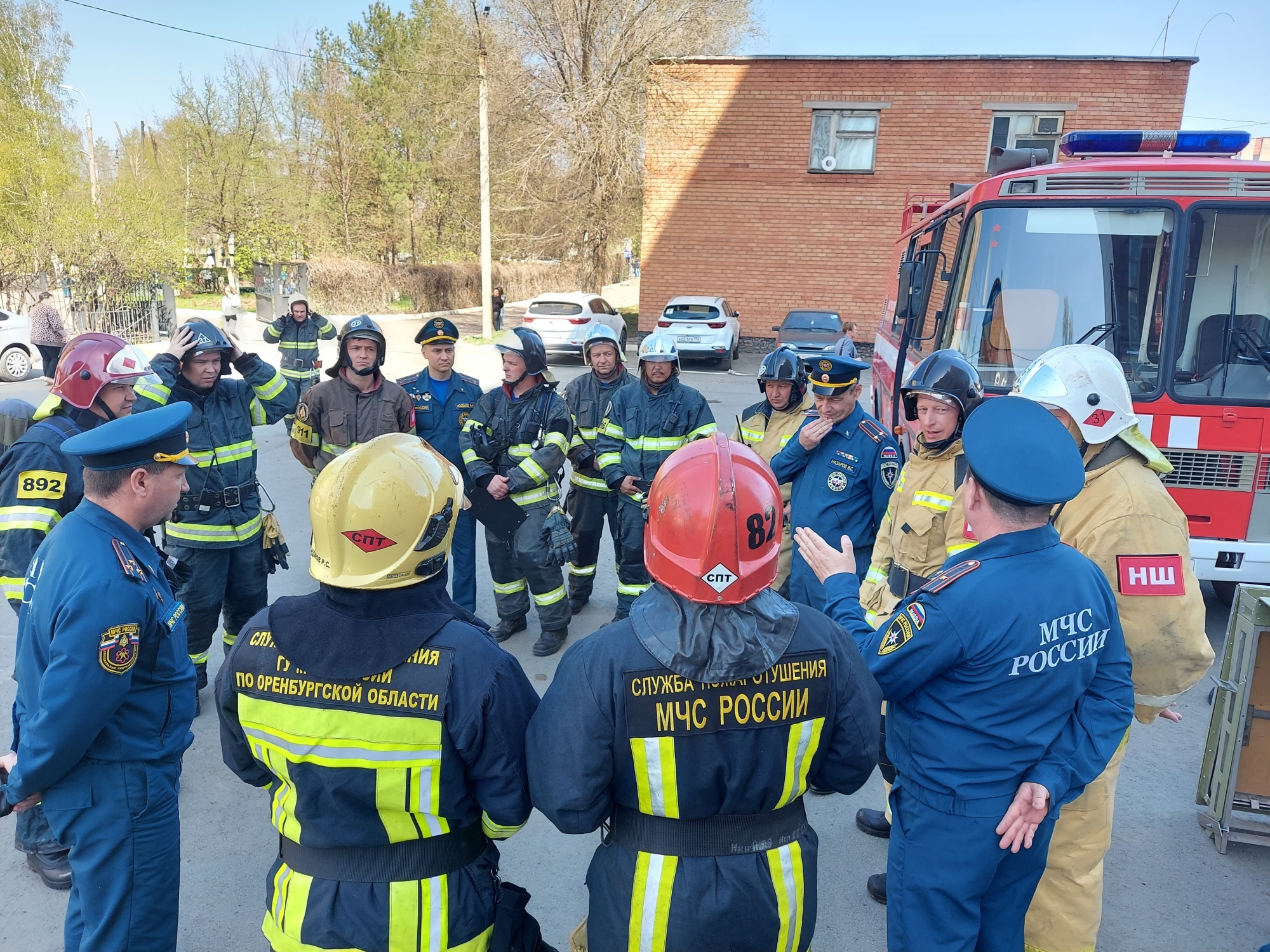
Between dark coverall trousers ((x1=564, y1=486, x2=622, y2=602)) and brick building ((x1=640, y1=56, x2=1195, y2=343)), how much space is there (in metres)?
16.7

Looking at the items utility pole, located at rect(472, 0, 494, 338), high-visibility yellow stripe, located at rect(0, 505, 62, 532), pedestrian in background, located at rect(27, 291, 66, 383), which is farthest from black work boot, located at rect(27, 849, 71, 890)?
utility pole, located at rect(472, 0, 494, 338)

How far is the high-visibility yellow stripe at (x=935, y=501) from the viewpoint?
3135 millimetres

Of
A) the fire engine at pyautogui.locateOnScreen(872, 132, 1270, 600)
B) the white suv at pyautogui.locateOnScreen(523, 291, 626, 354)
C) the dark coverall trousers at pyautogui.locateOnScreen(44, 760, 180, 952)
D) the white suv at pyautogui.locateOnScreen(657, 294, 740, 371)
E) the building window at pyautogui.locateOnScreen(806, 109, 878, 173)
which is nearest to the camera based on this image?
the dark coverall trousers at pyautogui.locateOnScreen(44, 760, 180, 952)

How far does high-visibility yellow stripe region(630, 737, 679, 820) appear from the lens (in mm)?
1597

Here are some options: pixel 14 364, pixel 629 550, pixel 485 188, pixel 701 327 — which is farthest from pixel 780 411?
pixel 485 188

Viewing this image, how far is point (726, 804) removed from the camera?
63.9 inches

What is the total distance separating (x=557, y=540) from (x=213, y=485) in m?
1.99

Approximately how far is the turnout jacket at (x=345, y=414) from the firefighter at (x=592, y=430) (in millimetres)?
1195

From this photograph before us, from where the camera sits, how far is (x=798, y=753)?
1.67 m

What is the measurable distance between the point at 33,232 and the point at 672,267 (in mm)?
14484

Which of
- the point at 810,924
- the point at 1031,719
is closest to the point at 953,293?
the point at 1031,719

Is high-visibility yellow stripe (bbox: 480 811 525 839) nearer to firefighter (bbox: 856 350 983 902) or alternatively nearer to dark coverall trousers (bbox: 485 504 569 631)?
firefighter (bbox: 856 350 983 902)

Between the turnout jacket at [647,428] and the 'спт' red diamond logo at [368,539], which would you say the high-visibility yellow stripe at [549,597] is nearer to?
the turnout jacket at [647,428]

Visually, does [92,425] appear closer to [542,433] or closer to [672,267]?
[542,433]
